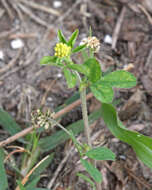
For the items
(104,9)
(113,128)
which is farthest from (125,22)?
(113,128)

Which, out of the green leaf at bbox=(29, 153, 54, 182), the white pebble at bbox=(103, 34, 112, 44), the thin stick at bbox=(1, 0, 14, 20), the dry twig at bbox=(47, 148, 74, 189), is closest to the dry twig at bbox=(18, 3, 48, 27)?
the thin stick at bbox=(1, 0, 14, 20)

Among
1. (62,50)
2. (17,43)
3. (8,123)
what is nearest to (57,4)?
(17,43)

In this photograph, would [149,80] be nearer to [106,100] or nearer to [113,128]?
[113,128]

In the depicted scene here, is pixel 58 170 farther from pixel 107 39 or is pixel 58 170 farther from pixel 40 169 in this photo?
pixel 107 39

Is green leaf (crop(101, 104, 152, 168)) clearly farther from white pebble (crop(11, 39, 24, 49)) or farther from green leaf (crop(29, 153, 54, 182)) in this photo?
white pebble (crop(11, 39, 24, 49))

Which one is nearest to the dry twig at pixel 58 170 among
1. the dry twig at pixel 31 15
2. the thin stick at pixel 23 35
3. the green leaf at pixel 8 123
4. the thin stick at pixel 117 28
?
the green leaf at pixel 8 123

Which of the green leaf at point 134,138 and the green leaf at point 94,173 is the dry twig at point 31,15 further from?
the green leaf at point 94,173

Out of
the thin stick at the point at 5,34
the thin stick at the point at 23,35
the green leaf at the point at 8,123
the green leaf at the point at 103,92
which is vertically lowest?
the green leaf at the point at 8,123
